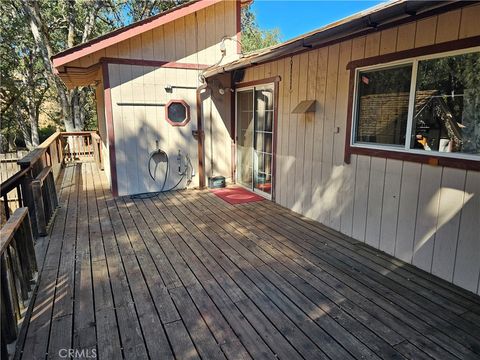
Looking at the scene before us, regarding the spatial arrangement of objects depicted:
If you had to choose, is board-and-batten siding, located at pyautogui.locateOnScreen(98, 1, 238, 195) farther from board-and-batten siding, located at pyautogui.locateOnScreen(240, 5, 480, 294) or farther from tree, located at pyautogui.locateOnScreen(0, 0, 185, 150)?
tree, located at pyautogui.locateOnScreen(0, 0, 185, 150)

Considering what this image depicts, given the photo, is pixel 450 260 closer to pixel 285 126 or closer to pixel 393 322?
pixel 393 322

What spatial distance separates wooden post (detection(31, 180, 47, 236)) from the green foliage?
12717 mm

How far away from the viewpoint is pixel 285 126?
14.9ft

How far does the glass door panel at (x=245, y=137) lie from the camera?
5574 millimetres

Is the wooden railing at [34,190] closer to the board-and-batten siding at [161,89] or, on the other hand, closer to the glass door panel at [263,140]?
the board-and-batten siding at [161,89]

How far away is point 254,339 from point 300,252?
1.40 metres

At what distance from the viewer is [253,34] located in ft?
53.4

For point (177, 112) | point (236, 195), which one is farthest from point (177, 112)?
point (236, 195)

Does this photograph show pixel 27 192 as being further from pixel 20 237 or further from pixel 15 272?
pixel 15 272

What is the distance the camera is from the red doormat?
5.12 m

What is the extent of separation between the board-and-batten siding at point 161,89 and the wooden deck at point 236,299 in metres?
1.77

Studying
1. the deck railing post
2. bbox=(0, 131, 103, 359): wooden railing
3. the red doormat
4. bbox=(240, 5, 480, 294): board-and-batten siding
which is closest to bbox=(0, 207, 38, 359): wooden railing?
bbox=(0, 131, 103, 359): wooden railing

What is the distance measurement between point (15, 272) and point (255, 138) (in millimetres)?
4058

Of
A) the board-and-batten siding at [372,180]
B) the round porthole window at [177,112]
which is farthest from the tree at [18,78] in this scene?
the board-and-batten siding at [372,180]
